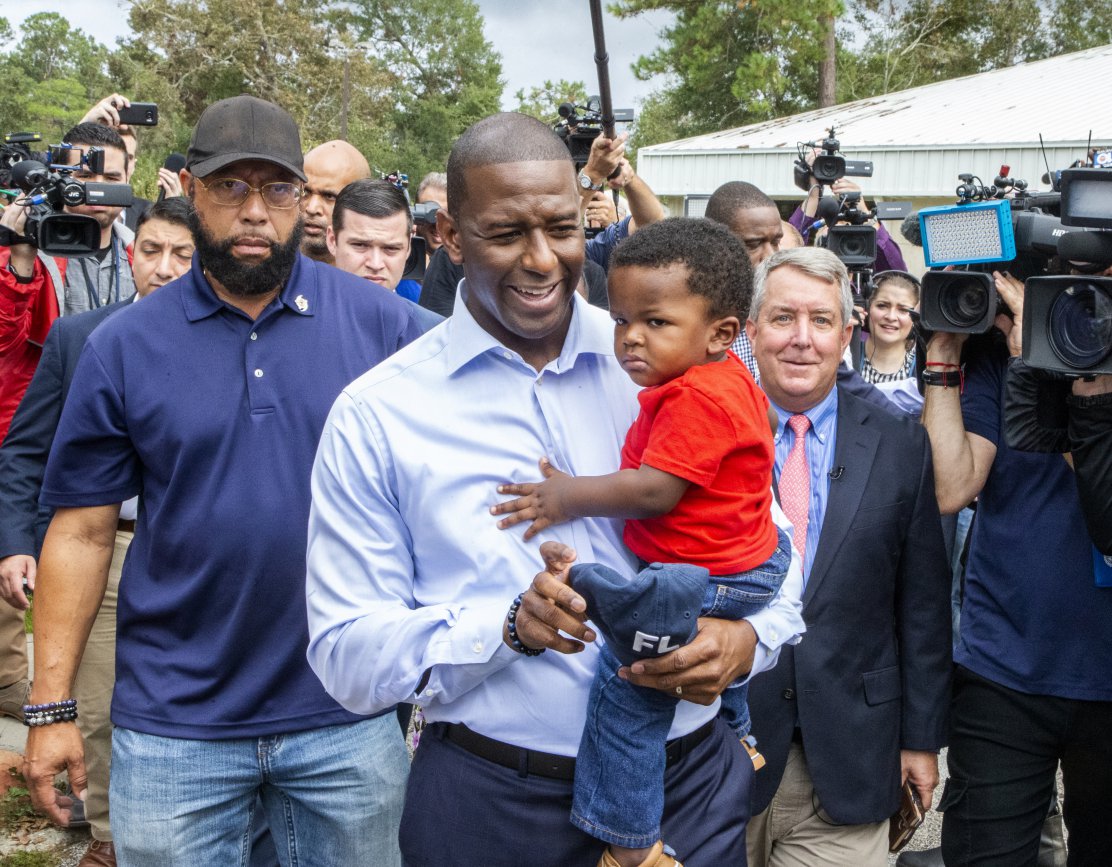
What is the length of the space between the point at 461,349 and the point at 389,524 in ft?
1.15

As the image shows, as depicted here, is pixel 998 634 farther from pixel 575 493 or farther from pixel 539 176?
pixel 539 176

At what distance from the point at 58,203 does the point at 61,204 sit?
0.01 meters

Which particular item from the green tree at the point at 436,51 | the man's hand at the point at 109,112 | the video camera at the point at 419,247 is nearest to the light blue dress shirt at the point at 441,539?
the video camera at the point at 419,247

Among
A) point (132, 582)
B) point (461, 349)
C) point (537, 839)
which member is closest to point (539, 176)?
point (461, 349)

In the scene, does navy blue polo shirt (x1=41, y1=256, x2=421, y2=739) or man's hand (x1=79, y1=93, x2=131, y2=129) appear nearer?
navy blue polo shirt (x1=41, y1=256, x2=421, y2=739)

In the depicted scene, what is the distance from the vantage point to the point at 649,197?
5.26 metres

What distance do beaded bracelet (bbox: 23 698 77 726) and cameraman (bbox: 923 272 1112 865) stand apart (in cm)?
238

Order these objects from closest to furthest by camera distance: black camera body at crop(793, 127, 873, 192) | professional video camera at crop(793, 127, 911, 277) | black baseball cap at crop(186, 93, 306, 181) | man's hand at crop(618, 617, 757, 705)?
man's hand at crop(618, 617, 757, 705)
black baseball cap at crop(186, 93, 306, 181)
professional video camera at crop(793, 127, 911, 277)
black camera body at crop(793, 127, 873, 192)

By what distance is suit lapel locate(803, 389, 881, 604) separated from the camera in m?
3.07

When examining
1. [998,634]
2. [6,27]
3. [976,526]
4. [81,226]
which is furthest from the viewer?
[6,27]

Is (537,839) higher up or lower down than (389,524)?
lower down

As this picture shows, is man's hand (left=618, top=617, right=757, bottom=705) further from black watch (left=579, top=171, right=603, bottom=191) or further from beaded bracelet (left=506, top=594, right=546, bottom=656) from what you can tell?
black watch (left=579, top=171, right=603, bottom=191)

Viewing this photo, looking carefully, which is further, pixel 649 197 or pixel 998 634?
pixel 649 197

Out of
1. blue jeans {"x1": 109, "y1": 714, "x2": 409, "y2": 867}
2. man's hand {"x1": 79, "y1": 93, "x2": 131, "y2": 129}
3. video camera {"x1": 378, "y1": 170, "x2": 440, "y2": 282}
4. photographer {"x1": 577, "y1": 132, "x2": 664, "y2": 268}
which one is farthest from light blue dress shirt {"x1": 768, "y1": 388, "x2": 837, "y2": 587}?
man's hand {"x1": 79, "y1": 93, "x2": 131, "y2": 129}
